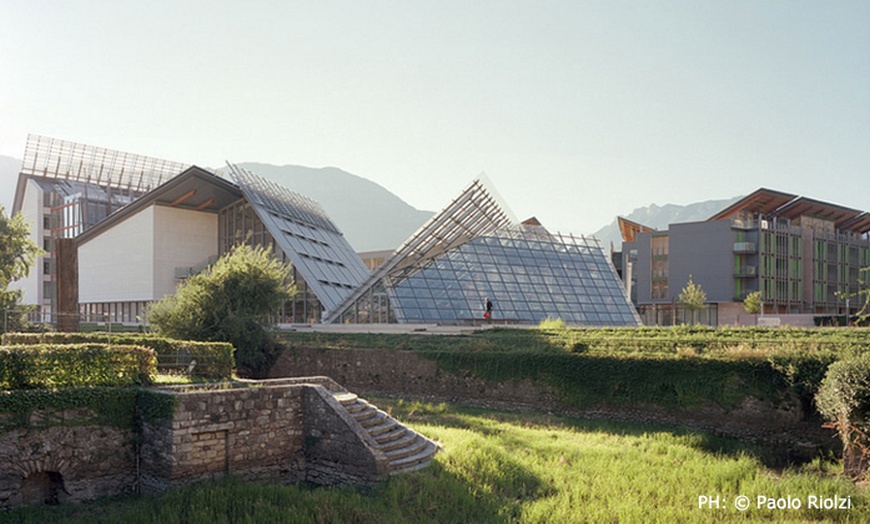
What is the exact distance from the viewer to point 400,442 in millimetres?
17625

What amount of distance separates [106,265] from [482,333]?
39916 millimetres

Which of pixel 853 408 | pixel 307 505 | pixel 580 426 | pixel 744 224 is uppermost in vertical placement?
pixel 744 224

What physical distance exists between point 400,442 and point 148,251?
43045 mm

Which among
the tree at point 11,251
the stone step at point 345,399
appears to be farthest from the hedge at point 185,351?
the tree at point 11,251

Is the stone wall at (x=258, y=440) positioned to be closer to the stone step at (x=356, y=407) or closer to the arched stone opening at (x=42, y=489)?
the stone step at (x=356, y=407)

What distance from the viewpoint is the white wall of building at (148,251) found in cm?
5400

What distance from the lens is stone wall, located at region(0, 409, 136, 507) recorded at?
1409cm

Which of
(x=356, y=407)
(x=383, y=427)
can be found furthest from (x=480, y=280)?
(x=383, y=427)

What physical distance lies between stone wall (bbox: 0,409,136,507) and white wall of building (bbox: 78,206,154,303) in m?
41.1

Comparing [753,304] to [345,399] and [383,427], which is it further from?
[383,427]

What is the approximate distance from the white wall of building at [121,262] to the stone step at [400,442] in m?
41.3

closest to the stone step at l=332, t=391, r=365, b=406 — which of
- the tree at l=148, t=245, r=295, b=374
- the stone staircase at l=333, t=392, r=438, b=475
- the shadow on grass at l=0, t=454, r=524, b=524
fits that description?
the stone staircase at l=333, t=392, r=438, b=475

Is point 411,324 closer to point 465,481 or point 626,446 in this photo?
point 626,446

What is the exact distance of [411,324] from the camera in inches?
1510
